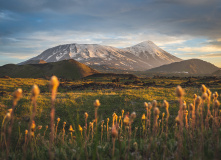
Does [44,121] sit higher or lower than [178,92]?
lower

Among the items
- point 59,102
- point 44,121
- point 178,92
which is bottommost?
point 44,121

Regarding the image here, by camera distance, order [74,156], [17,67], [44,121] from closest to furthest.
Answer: [74,156]
[44,121]
[17,67]

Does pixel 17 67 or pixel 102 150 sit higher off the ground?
pixel 17 67

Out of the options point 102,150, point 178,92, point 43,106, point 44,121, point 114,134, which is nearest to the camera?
point 178,92

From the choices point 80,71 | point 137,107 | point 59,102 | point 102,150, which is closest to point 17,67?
point 80,71

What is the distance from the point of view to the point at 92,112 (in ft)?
34.8

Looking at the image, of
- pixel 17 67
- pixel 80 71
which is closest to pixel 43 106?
pixel 80 71

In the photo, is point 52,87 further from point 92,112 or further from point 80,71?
point 80,71

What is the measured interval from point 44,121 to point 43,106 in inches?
69.7

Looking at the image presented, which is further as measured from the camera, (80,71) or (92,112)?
(80,71)

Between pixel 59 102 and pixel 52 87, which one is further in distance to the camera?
pixel 59 102

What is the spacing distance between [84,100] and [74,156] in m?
9.08

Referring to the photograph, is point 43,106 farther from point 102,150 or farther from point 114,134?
point 114,134

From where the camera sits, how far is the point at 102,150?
389 cm
